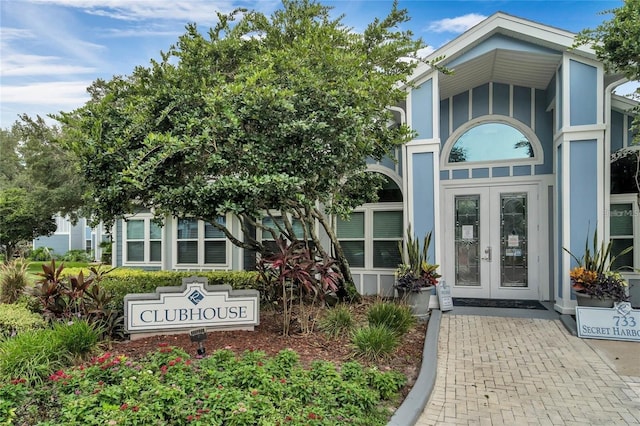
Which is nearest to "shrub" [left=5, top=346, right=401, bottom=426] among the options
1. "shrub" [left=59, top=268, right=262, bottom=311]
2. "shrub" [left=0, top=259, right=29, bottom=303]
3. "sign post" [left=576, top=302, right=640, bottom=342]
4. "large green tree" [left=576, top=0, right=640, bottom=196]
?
"sign post" [left=576, top=302, right=640, bottom=342]

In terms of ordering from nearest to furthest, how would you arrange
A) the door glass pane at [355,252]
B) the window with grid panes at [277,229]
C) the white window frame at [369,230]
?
the white window frame at [369,230]
the door glass pane at [355,252]
the window with grid panes at [277,229]

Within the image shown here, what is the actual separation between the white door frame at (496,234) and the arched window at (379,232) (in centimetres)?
95

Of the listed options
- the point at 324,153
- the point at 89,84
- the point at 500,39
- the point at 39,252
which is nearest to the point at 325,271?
the point at 324,153

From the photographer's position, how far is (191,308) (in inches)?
190

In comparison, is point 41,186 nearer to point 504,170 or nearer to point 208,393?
point 208,393

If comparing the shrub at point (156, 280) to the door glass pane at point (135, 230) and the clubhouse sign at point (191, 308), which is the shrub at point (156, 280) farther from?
the clubhouse sign at point (191, 308)

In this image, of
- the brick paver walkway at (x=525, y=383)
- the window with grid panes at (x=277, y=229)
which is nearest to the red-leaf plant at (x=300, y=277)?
the brick paver walkway at (x=525, y=383)

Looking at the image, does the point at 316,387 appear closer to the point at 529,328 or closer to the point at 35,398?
the point at 35,398

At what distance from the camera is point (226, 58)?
560cm

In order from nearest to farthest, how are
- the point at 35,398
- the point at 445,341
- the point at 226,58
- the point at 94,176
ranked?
1. the point at 35,398
2. the point at 94,176
3. the point at 445,341
4. the point at 226,58

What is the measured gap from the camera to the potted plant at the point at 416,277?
6203 millimetres

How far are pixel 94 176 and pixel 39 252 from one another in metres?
22.0

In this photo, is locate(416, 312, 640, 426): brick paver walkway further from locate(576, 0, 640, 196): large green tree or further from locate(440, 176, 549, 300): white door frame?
locate(576, 0, 640, 196): large green tree

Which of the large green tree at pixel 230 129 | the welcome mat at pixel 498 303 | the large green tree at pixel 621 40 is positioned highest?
the large green tree at pixel 621 40
